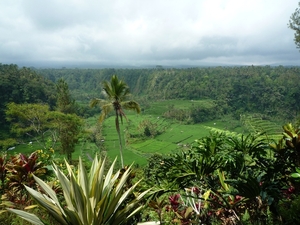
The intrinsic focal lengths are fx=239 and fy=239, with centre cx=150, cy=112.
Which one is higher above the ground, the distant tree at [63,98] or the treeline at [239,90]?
the distant tree at [63,98]

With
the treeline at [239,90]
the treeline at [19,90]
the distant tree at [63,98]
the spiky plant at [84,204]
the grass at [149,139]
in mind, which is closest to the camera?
the spiky plant at [84,204]

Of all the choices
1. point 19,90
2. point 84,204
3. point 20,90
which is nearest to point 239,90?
point 20,90

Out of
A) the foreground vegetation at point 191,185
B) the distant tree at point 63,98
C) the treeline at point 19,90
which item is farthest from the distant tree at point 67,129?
the treeline at point 19,90

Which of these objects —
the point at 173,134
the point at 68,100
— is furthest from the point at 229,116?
the point at 68,100

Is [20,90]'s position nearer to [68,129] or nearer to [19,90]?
[19,90]

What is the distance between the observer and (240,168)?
6.98ft

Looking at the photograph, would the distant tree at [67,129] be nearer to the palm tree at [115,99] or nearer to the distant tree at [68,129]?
the distant tree at [68,129]

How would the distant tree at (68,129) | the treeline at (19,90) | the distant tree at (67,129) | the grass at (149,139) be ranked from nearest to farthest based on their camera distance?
1. the distant tree at (67,129)
2. the distant tree at (68,129)
3. the treeline at (19,90)
4. the grass at (149,139)

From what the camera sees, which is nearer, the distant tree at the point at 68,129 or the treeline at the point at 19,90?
the distant tree at the point at 68,129

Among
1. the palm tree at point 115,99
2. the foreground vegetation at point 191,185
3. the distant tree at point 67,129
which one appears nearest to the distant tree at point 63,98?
the distant tree at point 67,129

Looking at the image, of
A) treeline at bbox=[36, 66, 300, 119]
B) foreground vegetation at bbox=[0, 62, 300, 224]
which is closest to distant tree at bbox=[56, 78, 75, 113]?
foreground vegetation at bbox=[0, 62, 300, 224]

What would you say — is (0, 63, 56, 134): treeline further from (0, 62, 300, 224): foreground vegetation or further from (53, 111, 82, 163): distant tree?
(0, 62, 300, 224): foreground vegetation

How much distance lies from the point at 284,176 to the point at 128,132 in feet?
132

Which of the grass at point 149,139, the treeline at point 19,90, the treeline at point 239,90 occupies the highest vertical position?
the treeline at point 19,90
